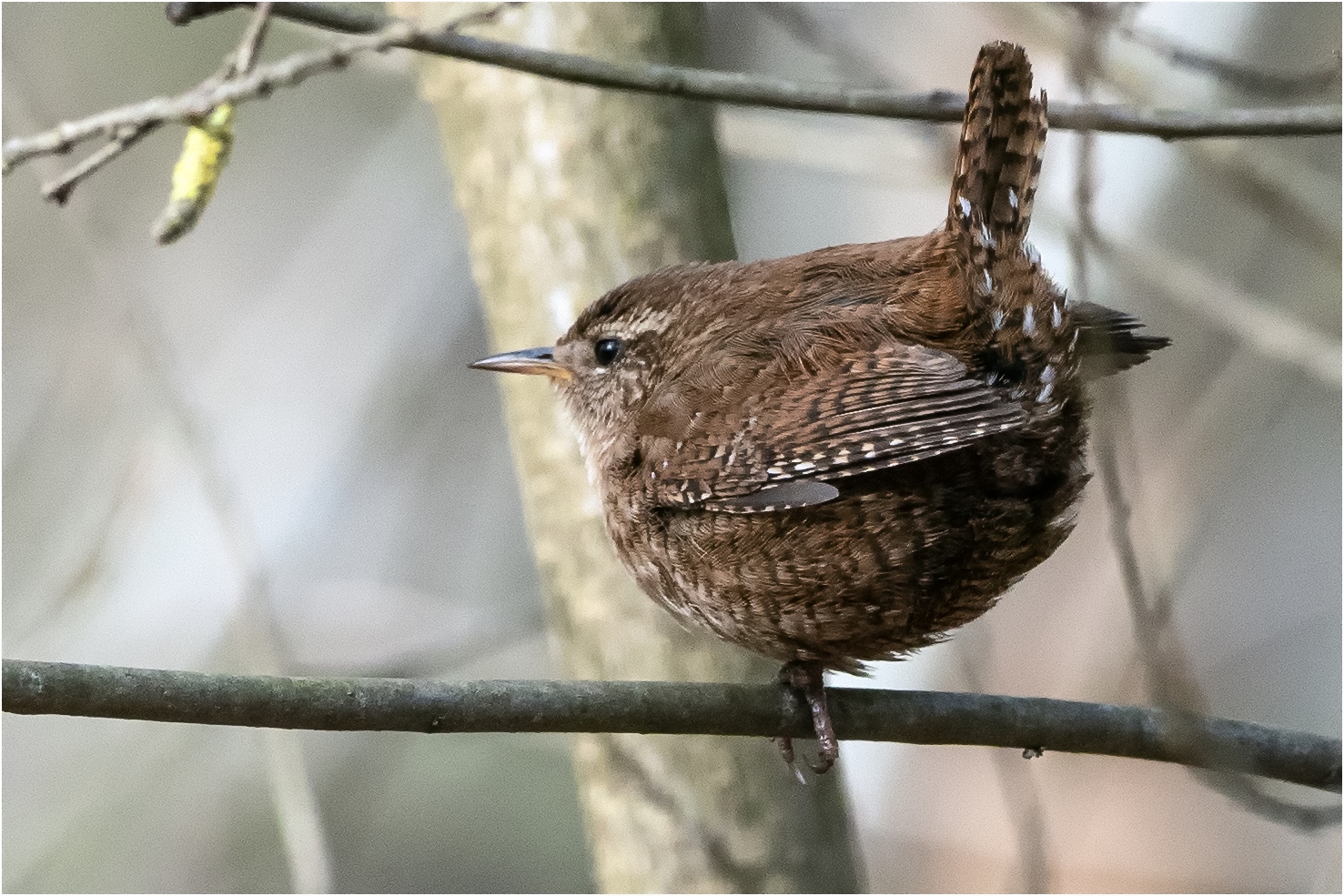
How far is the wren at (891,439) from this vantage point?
7.84ft

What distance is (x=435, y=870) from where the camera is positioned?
575 cm

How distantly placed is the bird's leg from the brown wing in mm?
336

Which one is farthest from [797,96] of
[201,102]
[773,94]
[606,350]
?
[201,102]

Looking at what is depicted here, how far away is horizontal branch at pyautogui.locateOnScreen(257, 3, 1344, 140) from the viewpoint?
2.51m

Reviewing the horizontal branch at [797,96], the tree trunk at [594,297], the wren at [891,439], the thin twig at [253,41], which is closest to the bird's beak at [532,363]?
the tree trunk at [594,297]

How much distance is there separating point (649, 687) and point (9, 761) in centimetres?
360

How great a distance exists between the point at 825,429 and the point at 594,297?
125 cm

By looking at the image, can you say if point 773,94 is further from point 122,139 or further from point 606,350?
point 122,139

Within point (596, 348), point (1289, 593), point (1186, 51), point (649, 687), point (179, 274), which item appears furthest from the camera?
point (179, 274)

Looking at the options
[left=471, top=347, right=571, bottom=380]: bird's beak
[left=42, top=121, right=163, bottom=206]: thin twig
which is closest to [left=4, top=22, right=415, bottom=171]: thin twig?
[left=42, top=121, right=163, bottom=206]: thin twig

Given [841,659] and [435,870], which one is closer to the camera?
[841,659]

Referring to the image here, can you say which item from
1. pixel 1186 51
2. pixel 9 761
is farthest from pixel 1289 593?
pixel 9 761

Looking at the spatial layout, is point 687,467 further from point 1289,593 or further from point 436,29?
point 1289,593

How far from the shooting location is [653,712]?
87.7 inches
